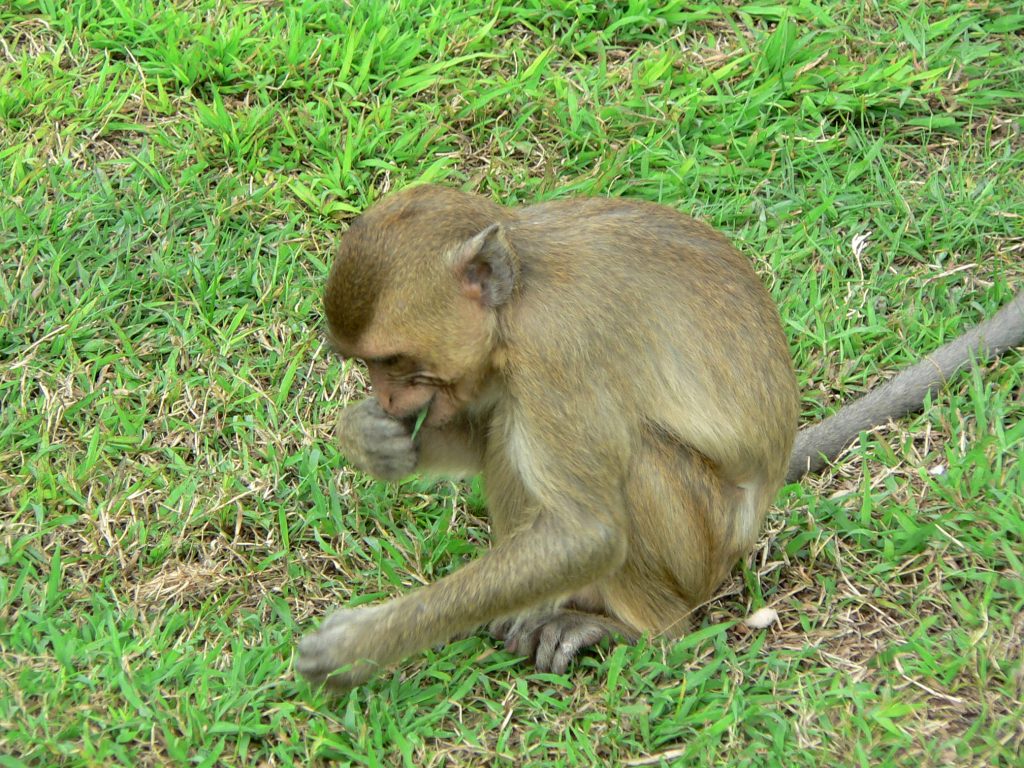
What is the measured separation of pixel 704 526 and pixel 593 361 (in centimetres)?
79

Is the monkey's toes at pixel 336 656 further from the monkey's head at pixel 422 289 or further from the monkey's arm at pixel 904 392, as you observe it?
the monkey's arm at pixel 904 392

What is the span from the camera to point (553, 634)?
4.93 meters

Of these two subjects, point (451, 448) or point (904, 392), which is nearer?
point (451, 448)

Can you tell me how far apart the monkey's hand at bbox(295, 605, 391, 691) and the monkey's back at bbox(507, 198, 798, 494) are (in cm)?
108

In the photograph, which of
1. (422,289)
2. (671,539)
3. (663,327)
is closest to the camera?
(422,289)

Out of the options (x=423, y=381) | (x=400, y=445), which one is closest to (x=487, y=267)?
(x=423, y=381)

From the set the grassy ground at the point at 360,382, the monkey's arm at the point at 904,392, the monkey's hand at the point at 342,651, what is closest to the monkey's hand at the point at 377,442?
the grassy ground at the point at 360,382

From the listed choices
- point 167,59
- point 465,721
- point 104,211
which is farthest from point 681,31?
point 465,721

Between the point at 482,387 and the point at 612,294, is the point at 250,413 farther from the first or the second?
the point at 612,294

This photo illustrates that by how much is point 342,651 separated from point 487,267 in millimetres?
1345

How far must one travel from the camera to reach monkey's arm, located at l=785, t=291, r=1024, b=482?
222 inches

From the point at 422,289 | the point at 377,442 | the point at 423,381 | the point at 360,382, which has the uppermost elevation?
the point at 422,289

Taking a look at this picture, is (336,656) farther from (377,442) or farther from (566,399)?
(566,399)

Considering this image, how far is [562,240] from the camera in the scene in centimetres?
481
